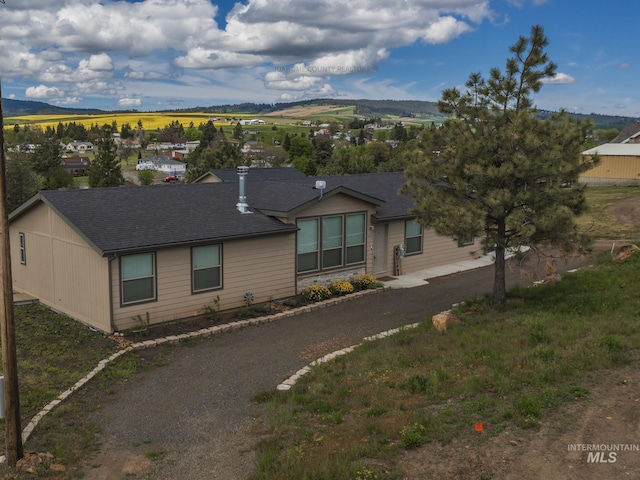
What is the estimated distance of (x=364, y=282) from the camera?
1938 cm

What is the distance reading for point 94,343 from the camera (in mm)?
14164

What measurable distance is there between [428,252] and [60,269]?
12.7 meters

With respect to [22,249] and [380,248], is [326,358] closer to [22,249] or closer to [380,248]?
[380,248]

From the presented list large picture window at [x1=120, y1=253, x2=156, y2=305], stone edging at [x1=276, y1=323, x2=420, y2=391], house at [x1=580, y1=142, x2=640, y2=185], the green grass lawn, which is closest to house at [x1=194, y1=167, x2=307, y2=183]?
large picture window at [x1=120, y1=253, x2=156, y2=305]

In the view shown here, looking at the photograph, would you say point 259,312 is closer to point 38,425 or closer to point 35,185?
point 38,425

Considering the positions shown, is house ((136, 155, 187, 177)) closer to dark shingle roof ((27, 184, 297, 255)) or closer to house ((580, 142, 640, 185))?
house ((580, 142, 640, 185))

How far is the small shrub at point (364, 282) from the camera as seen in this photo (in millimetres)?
19359

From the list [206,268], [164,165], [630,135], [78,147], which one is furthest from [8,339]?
[78,147]

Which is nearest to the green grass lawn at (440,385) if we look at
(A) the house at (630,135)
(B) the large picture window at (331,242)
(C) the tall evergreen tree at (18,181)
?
(B) the large picture window at (331,242)

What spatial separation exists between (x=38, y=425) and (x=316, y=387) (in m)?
4.56

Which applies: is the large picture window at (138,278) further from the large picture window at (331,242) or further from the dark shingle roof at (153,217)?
the large picture window at (331,242)

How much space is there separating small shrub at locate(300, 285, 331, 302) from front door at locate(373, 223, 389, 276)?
3088 millimetres

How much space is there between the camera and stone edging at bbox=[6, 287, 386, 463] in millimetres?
9914

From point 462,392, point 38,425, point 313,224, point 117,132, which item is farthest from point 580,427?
point 117,132
